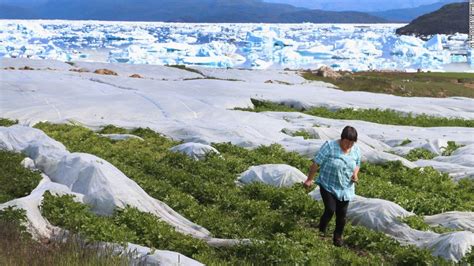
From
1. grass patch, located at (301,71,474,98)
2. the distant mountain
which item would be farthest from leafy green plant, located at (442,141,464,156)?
the distant mountain

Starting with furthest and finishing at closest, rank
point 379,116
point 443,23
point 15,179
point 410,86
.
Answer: point 443,23, point 410,86, point 379,116, point 15,179

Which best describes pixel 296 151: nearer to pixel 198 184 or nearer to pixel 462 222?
pixel 198 184

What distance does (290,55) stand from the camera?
99.6m

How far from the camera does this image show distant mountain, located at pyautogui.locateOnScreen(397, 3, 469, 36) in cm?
17043

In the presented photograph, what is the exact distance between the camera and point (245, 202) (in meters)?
14.0

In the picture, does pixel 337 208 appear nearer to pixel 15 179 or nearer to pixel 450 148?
pixel 15 179

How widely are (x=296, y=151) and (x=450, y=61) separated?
94.6 m

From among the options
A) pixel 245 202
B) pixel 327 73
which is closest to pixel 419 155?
pixel 245 202

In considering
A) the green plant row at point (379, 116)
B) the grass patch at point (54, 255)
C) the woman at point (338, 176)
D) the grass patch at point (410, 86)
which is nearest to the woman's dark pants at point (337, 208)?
the woman at point (338, 176)

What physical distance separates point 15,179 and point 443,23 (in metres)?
176

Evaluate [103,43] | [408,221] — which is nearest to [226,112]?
[408,221]

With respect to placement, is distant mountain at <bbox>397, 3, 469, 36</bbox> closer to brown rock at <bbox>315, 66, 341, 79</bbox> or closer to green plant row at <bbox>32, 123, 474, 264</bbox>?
brown rock at <bbox>315, 66, 341, 79</bbox>

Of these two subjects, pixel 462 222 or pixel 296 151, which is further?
pixel 296 151

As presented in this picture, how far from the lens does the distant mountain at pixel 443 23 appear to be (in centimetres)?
17043
